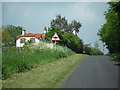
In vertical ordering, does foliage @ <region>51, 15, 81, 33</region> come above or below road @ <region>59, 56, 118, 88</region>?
above

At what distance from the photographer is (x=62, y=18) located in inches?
2699

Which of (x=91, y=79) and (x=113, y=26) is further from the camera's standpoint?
(x=113, y=26)

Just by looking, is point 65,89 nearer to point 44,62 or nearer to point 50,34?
point 44,62

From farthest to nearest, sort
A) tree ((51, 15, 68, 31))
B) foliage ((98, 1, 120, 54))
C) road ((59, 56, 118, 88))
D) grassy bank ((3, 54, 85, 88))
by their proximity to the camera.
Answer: tree ((51, 15, 68, 31)) → foliage ((98, 1, 120, 54)) → road ((59, 56, 118, 88)) → grassy bank ((3, 54, 85, 88))

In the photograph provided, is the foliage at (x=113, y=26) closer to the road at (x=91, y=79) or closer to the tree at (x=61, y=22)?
the road at (x=91, y=79)

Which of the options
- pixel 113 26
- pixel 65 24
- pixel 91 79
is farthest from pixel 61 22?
pixel 91 79

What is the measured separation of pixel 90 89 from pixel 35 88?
2.05 m

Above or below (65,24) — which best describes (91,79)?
below

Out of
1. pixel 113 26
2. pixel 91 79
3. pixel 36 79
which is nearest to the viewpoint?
pixel 36 79

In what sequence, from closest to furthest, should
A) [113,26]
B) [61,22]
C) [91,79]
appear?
1. [91,79]
2. [113,26]
3. [61,22]

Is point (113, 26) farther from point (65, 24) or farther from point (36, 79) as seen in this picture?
point (65, 24)

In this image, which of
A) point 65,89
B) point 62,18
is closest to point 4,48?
point 65,89

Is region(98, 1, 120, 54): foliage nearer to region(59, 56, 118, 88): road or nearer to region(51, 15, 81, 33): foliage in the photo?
region(59, 56, 118, 88): road

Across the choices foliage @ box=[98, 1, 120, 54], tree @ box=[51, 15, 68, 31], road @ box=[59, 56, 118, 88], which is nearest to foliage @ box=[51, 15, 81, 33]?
tree @ box=[51, 15, 68, 31]
